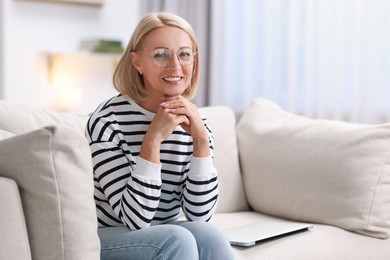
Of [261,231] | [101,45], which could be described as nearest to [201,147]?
[261,231]

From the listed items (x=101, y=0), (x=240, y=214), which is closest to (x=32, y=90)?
(x=101, y=0)

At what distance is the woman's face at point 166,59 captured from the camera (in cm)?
184

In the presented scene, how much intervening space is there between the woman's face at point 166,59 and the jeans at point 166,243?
362 millimetres

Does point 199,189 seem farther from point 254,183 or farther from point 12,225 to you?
point 254,183

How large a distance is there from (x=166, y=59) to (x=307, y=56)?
6.98ft

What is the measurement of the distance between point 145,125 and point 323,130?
80 cm

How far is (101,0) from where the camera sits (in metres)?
4.56

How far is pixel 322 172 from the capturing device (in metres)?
2.32

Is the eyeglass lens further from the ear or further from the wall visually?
the wall

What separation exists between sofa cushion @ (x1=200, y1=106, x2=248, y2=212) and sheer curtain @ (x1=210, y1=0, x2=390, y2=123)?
1152 mm

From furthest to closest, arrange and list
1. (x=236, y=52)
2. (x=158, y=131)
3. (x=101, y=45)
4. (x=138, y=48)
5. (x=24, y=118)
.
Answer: (x=101, y=45) < (x=236, y=52) < (x=24, y=118) < (x=138, y=48) < (x=158, y=131)

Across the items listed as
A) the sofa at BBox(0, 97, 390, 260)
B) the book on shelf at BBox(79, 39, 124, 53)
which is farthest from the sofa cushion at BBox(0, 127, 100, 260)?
the book on shelf at BBox(79, 39, 124, 53)

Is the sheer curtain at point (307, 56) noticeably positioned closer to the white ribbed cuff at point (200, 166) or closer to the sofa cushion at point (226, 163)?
the sofa cushion at point (226, 163)

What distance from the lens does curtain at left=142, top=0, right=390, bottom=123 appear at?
3.49m
